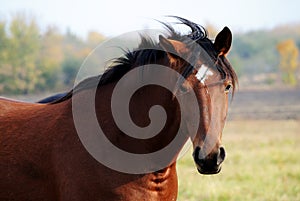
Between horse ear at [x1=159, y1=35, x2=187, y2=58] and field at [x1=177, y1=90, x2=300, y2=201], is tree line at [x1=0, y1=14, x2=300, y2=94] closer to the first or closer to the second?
field at [x1=177, y1=90, x2=300, y2=201]

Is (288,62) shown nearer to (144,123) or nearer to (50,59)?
(50,59)

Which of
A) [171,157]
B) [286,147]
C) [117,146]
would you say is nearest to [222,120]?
[171,157]

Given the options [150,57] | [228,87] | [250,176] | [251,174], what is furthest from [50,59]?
[228,87]

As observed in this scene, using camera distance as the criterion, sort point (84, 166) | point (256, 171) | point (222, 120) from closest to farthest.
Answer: point (222, 120) → point (84, 166) → point (256, 171)

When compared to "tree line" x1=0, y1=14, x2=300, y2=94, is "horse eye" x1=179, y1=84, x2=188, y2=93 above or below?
above

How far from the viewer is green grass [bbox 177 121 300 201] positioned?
8000mm

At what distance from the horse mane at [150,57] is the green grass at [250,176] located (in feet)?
13.3

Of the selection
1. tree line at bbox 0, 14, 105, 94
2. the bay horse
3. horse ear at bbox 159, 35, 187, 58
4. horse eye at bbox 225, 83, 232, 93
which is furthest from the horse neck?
tree line at bbox 0, 14, 105, 94

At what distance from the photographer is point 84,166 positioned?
3.84 meters

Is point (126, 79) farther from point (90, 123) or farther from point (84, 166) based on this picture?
point (84, 166)

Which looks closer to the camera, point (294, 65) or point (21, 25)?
point (21, 25)

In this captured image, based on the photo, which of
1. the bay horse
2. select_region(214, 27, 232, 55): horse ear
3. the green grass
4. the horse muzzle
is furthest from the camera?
the green grass

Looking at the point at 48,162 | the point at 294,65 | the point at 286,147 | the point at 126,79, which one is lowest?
the point at 294,65

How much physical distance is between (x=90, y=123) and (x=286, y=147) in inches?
446
